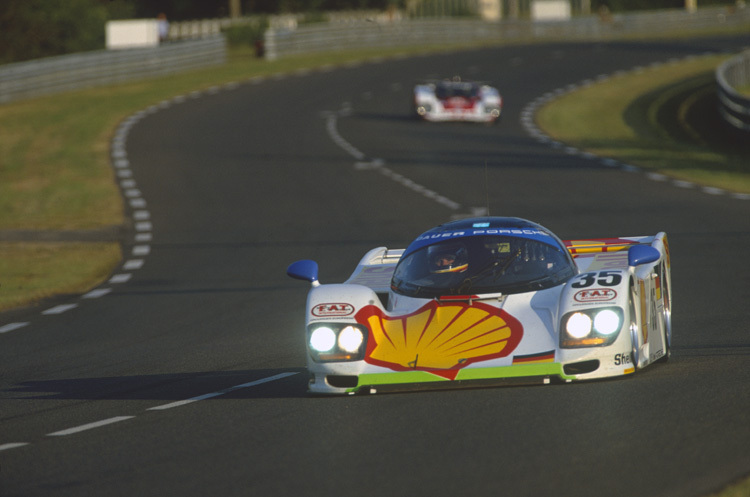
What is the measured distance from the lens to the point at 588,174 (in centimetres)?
2664

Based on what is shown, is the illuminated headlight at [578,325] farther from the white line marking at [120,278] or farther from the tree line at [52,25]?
the tree line at [52,25]

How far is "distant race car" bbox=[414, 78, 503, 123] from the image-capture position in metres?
35.5

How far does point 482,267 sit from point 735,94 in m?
24.0

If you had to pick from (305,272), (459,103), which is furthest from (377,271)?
(459,103)

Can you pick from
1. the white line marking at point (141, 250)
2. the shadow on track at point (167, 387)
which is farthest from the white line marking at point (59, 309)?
the shadow on track at point (167, 387)

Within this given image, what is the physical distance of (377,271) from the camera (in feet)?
35.6

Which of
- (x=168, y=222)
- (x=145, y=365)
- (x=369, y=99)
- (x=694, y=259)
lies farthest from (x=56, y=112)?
(x=145, y=365)

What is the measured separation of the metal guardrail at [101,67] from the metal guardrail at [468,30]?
11.1 feet

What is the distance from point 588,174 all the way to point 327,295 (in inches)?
717

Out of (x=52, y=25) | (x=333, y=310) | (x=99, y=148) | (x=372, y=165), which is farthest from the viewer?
(x=52, y=25)

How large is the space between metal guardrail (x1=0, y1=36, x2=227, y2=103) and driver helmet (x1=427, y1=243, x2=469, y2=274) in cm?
3299

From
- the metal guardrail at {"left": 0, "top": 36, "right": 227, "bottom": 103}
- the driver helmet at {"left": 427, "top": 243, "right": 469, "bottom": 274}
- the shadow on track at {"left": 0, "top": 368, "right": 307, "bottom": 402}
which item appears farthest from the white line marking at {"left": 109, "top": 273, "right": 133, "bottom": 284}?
the metal guardrail at {"left": 0, "top": 36, "right": 227, "bottom": 103}

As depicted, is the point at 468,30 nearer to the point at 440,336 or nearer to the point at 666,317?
the point at 666,317

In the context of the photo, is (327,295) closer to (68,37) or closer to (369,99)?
(369,99)
